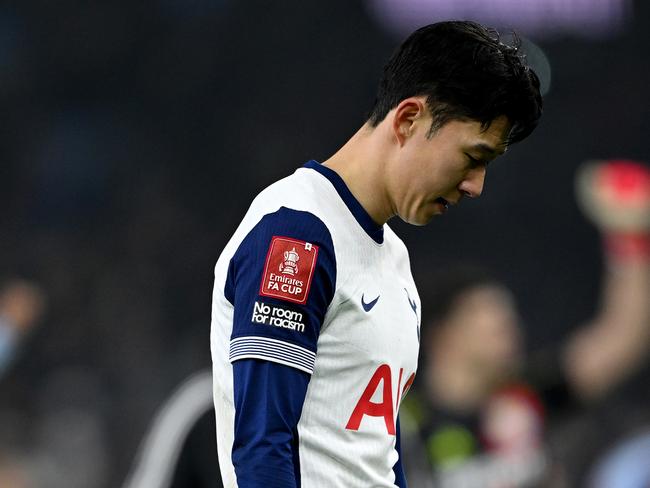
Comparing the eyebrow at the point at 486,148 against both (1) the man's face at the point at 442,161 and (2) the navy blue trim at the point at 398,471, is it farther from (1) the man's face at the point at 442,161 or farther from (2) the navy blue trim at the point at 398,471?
(2) the navy blue trim at the point at 398,471

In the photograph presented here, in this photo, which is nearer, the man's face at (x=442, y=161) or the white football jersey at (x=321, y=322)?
the white football jersey at (x=321, y=322)

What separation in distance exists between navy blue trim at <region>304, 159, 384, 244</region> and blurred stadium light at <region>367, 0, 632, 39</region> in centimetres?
494

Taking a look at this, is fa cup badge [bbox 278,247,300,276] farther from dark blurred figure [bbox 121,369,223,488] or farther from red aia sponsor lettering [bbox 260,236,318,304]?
dark blurred figure [bbox 121,369,223,488]

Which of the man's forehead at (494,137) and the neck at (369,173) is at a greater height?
the man's forehead at (494,137)

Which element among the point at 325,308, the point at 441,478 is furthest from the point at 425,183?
the point at 441,478

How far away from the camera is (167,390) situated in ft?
21.4

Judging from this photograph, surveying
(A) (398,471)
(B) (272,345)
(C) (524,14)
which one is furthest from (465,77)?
(C) (524,14)

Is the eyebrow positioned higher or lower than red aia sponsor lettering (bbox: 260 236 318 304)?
higher

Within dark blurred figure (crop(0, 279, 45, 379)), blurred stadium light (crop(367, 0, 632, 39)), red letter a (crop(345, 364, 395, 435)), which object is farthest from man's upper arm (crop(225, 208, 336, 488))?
blurred stadium light (crop(367, 0, 632, 39))

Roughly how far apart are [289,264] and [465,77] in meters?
0.41

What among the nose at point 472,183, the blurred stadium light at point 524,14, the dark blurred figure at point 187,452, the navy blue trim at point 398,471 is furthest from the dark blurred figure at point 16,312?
Answer: the nose at point 472,183

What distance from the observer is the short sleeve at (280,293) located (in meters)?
1.80

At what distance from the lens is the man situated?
1.80 m

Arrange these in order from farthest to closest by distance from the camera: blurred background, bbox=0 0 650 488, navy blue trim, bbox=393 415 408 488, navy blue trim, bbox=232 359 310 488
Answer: blurred background, bbox=0 0 650 488
navy blue trim, bbox=393 415 408 488
navy blue trim, bbox=232 359 310 488
